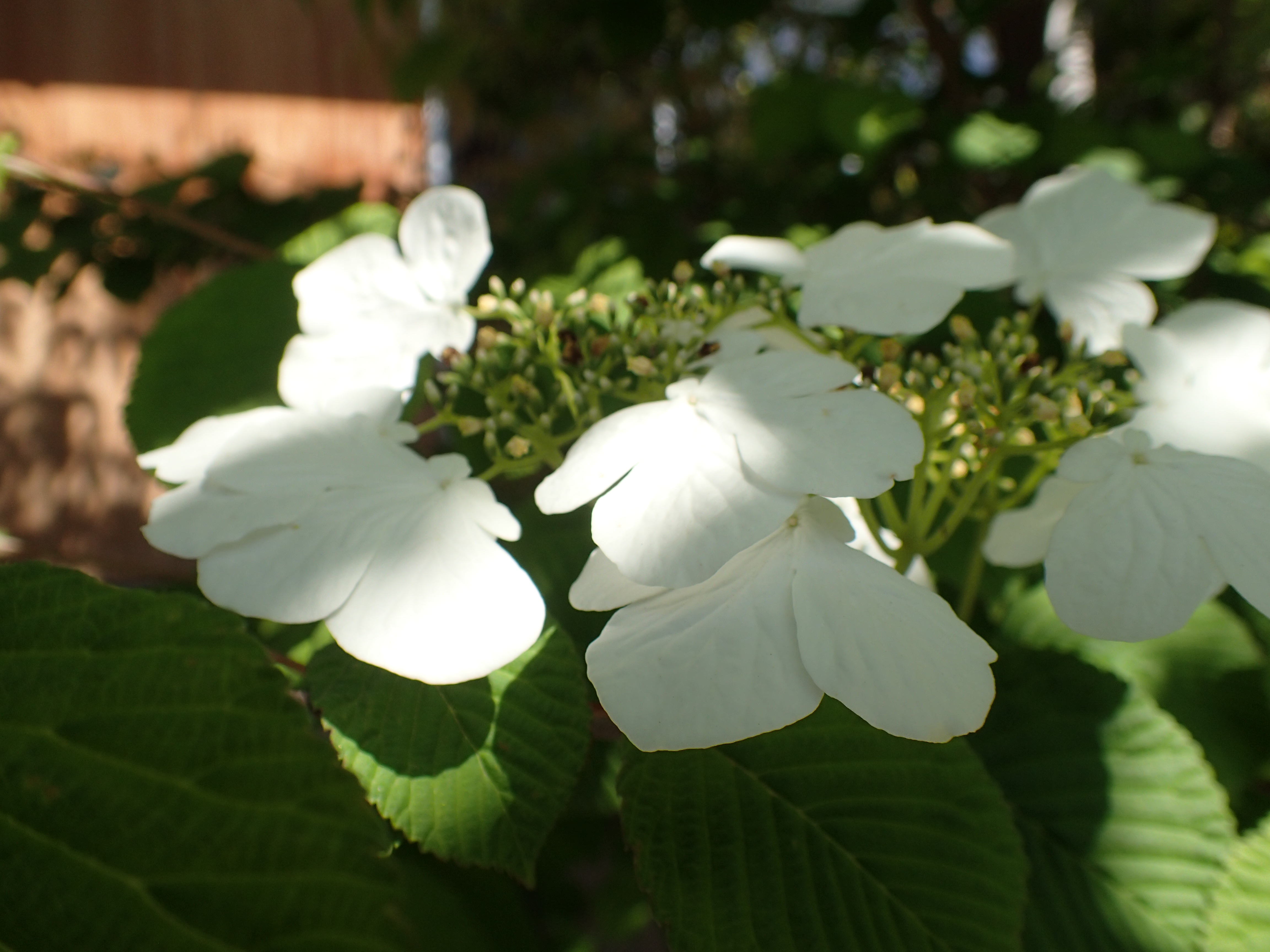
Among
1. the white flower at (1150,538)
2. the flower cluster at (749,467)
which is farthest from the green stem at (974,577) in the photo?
the white flower at (1150,538)

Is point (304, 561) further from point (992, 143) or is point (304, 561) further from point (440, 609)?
point (992, 143)

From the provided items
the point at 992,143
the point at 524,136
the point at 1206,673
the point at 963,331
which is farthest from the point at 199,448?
the point at 524,136

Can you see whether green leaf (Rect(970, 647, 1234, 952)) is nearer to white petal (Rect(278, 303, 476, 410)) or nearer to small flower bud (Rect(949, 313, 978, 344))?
small flower bud (Rect(949, 313, 978, 344))

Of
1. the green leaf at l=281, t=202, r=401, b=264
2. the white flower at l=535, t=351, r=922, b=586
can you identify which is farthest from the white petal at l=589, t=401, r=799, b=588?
the green leaf at l=281, t=202, r=401, b=264

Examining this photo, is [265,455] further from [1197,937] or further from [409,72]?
[409,72]

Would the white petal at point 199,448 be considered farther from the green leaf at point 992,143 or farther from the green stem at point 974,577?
the green leaf at point 992,143
